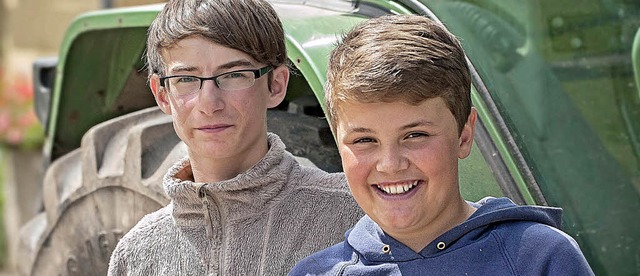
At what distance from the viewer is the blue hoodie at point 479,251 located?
1680mm

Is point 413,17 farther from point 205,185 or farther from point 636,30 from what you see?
Result: point 636,30

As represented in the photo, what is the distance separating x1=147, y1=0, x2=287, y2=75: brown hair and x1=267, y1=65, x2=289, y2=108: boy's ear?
17 millimetres

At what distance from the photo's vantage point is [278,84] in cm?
218

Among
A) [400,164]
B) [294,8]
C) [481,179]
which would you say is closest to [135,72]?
[294,8]

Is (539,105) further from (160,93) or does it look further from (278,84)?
(160,93)

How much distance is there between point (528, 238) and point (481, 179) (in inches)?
→ 15.9

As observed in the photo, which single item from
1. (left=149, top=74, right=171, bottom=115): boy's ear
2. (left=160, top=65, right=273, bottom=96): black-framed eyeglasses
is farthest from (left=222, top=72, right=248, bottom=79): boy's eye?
(left=149, top=74, right=171, bottom=115): boy's ear

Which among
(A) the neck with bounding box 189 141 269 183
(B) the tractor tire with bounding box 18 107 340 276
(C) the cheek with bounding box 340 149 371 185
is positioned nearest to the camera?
(C) the cheek with bounding box 340 149 371 185

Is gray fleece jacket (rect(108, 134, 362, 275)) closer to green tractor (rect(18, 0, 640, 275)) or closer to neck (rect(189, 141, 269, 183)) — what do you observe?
neck (rect(189, 141, 269, 183))

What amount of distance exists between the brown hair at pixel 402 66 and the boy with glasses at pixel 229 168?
0.94 feet

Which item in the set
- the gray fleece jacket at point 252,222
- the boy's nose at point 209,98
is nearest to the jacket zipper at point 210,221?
the gray fleece jacket at point 252,222

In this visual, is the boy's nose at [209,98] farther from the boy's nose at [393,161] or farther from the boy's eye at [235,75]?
the boy's nose at [393,161]

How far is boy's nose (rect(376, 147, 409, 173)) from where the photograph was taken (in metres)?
1.75

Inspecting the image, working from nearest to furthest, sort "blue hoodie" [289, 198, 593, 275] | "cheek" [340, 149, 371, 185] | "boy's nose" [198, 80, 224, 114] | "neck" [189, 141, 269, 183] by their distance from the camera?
1. "blue hoodie" [289, 198, 593, 275]
2. "cheek" [340, 149, 371, 185]
3. "boy's nose" [198, 80, 224, 114]
4. "neck" [189, 141, 269, 183]
